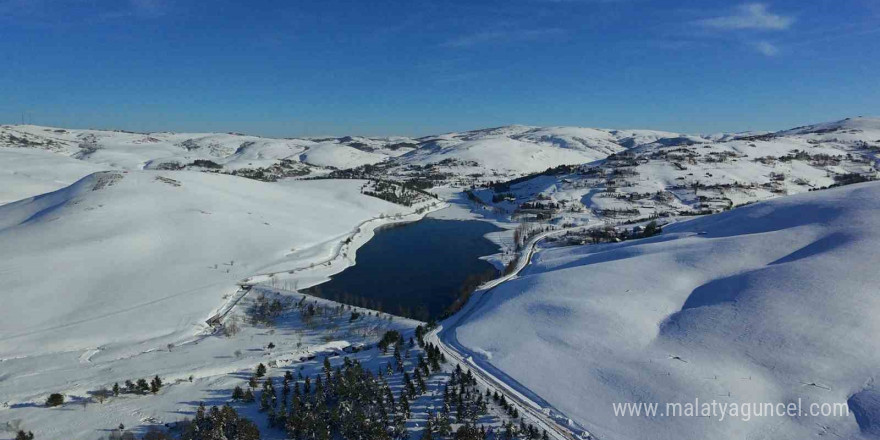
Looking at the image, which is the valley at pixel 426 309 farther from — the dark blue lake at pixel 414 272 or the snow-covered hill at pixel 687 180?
the snow-covered hill at pixel 687 180

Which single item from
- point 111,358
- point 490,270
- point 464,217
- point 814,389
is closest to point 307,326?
point 111,358

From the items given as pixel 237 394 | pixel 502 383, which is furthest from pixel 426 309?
pixel 237 394

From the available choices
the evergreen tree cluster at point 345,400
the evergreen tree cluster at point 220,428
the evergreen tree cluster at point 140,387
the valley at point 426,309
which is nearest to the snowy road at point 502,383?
the valley at point 426,309

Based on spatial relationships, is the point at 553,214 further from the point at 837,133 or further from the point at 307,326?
the point at 837,133

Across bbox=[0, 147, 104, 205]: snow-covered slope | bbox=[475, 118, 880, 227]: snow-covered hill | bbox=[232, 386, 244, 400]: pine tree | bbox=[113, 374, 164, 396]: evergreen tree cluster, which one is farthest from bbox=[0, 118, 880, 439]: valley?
Answer: bbox=[0, 147, 104, 205]: snow-covered slope

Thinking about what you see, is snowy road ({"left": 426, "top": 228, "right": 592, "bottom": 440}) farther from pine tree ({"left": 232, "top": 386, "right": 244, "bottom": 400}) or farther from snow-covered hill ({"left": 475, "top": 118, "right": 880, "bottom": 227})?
snow-covered hill ({"left": 475, "top": 118, "right": 880, "bottom": 227})

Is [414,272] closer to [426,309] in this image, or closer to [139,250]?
[426,309]
